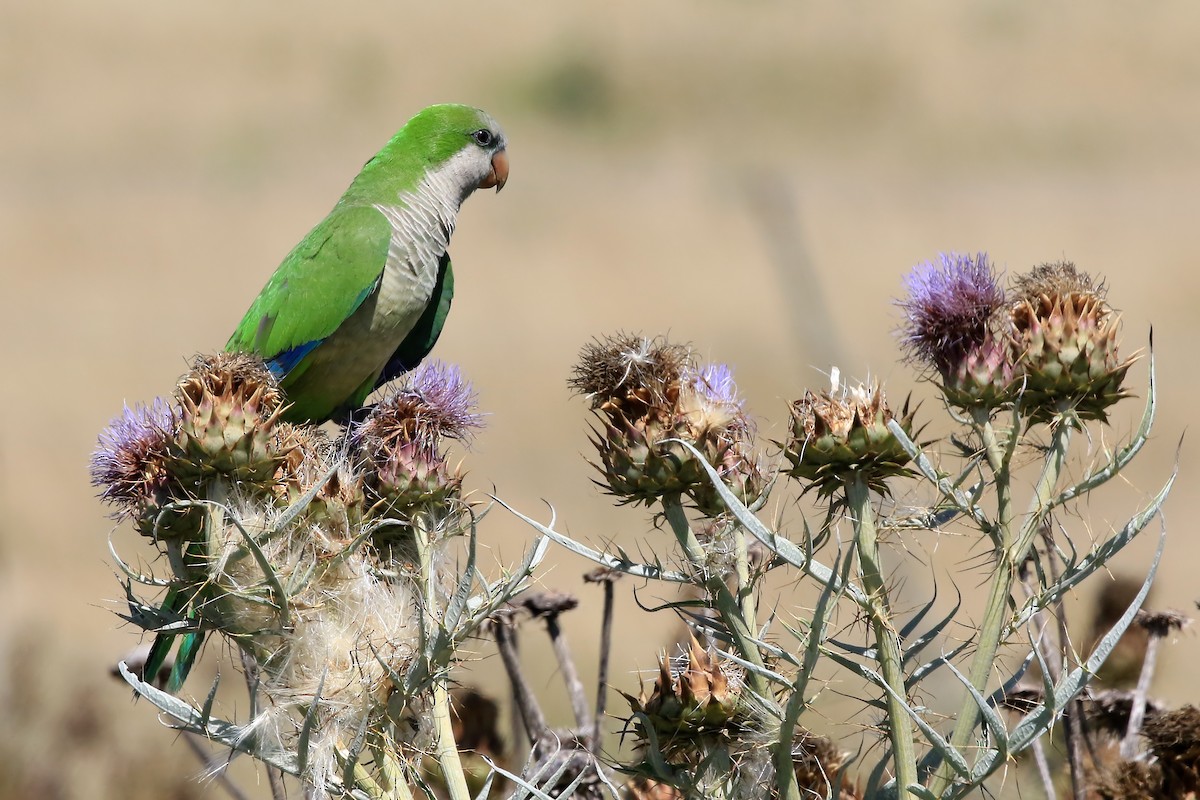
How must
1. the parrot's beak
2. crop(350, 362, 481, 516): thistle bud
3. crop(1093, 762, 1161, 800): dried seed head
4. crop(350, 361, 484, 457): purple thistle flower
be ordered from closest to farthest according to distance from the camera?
crop(1093, 762, 1161, 800): dried seed head → crop(350, 362, 481, 516): thistle bud → crop(350, 361, 484, 457): purple thistle flower → the parrot's beak

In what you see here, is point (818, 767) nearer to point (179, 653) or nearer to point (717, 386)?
point (717, 386)

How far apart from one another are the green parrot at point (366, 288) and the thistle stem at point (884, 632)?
3.20 metres

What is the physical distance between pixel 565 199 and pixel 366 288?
48708 mm

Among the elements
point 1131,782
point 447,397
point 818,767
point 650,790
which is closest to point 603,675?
point 650,790

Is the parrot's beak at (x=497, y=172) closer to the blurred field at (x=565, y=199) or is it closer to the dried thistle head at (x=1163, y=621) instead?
the blurred field at (x=565, y=199)

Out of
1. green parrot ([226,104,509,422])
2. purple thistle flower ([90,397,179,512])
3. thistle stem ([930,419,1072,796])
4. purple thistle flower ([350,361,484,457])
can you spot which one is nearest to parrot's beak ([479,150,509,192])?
green parrot ([226,104,509,422])

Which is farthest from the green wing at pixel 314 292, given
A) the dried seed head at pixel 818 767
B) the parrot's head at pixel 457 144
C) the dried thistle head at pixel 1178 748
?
the dried thistle head at pixel 1178 748

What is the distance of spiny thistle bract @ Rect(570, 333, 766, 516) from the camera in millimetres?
3221

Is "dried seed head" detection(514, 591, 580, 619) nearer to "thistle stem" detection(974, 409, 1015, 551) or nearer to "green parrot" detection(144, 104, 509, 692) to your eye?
"thistle stem" detection(974, 409, 1015, 551)

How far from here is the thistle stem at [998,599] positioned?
2.75 m

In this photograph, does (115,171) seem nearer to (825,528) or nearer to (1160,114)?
(1160,114)

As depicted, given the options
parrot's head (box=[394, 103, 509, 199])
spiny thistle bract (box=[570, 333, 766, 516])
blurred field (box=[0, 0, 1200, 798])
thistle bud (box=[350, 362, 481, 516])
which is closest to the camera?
spiny thistle bract (box=[570, 333, 766, 516])

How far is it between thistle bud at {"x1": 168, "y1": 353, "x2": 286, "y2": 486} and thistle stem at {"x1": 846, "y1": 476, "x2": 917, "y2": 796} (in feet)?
5.03

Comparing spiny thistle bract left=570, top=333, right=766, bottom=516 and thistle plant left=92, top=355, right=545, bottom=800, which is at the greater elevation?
spiny thistle bract left=570, top=333, right=766, bottom=516
